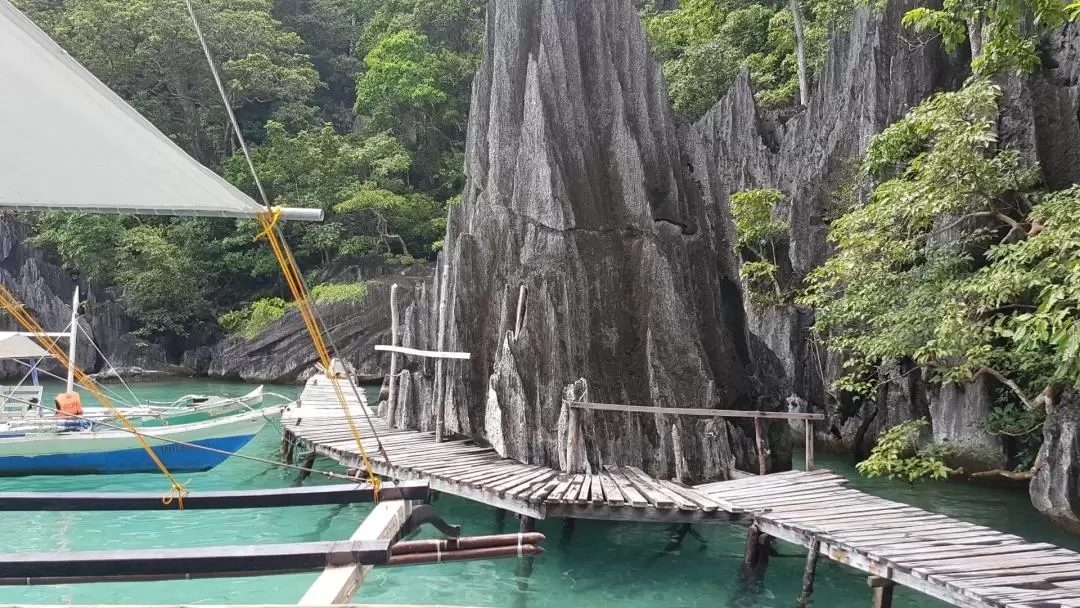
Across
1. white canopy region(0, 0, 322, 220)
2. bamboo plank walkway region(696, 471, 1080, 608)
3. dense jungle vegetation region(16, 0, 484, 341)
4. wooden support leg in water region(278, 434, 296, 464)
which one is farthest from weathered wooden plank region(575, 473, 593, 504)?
dense jungle vegetation region(16, 0, 484, 341)

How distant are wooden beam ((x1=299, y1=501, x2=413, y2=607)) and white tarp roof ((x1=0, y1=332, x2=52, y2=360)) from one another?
47.0 feet

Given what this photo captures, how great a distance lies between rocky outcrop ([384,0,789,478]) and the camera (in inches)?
404

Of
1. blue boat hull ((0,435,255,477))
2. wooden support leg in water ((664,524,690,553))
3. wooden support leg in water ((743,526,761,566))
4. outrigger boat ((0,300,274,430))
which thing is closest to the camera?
wooden support leg in water ((743,526,761,566))

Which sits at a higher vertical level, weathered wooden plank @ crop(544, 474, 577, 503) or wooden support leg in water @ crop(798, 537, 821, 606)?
weathered wooden plank @ crop(544, 474, 577, 503)

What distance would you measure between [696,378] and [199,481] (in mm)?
9231

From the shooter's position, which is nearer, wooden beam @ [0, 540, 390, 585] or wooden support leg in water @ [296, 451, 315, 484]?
wooden beam @ [0, 540, 390, 585]

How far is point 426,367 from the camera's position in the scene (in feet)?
42.0

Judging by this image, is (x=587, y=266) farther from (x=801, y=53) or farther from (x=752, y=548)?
(x=801, y=53)

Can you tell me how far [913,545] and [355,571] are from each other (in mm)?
5465

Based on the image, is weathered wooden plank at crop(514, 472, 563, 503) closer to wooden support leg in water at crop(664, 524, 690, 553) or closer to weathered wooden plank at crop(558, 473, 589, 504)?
weathered wooden plank at crop(558, 473, 589, 504)

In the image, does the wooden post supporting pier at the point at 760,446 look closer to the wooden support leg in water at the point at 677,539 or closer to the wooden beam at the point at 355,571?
the wooden support leg in water at the point at 677,539

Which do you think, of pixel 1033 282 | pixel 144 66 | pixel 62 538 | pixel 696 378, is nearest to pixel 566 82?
pixel 696 378

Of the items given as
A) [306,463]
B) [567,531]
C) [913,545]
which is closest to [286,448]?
[306,463]

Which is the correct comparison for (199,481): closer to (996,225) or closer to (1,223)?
(996,225)
